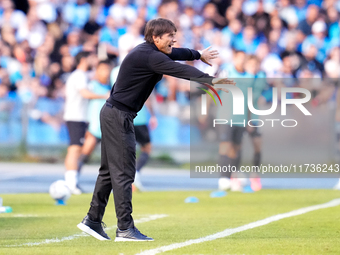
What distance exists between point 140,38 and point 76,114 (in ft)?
13.2

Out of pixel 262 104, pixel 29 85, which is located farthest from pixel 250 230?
pixel 29 85

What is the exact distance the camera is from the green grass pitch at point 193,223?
16.7 feet

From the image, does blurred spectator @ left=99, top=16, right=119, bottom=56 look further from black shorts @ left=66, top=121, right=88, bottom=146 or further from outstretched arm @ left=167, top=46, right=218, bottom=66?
outstretched arm @ left=167, top=46, right=218, bottom=66

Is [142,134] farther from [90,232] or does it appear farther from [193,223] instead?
[90,232]

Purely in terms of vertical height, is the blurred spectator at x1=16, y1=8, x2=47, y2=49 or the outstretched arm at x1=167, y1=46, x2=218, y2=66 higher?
the blurred spectator at x1=16, y1=8, x2=47, y2=49

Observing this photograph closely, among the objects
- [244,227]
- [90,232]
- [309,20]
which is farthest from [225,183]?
[309,20]

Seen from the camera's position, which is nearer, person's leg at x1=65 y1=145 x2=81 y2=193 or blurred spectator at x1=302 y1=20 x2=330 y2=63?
person's leg at x1=65 y1=145 x2=81 y2=193

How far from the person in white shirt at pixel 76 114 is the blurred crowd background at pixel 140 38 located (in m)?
3.84

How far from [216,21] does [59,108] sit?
465 centimetres

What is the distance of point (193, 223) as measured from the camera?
691 cm

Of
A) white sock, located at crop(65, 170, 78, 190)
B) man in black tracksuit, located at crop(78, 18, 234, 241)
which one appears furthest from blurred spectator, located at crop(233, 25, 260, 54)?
man in black tracksuit, located at crop(78, 18, 234, 241)

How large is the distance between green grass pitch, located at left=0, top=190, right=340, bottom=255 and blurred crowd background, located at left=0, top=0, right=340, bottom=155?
444 centimetres

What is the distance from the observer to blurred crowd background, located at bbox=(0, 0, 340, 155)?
47.4ft

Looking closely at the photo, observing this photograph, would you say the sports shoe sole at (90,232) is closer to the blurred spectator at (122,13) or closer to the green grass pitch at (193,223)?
the green grass pitch at (193,223)
